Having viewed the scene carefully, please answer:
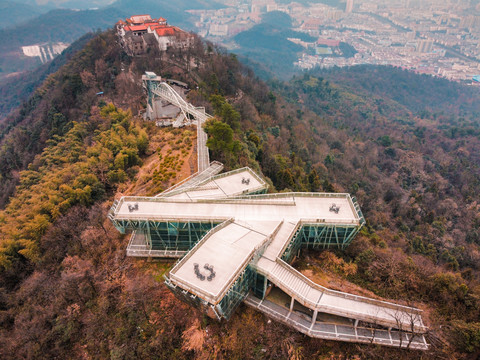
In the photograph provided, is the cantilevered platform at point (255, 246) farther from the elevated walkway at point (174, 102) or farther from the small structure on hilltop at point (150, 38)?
the small structure on hilltop at point (150, 38)

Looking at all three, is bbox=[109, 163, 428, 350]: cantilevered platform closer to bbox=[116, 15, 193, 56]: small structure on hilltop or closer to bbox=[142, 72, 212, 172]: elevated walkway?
bbox=[142, 72, 212, 172]: elevated walkway

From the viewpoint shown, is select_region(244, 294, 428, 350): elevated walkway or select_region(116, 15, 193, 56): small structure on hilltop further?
select_region(116, 15, 193, 56): small structure on hilltop

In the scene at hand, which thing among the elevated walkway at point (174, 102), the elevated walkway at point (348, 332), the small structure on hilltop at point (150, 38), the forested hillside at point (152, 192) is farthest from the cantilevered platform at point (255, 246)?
the small structure on hilltop at point (150, 38)

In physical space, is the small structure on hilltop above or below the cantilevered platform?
above

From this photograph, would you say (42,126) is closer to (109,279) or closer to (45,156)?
(45,156)

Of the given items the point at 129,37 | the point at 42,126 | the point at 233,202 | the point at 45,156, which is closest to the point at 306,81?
the point at 129,37

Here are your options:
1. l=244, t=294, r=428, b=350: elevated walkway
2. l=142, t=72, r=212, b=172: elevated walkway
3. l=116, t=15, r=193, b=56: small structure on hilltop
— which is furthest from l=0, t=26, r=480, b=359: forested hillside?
l=116, t=15, r=193, b=56: small structure on hilltop

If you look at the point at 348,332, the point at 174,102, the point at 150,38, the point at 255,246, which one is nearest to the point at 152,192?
the point at 255,246
